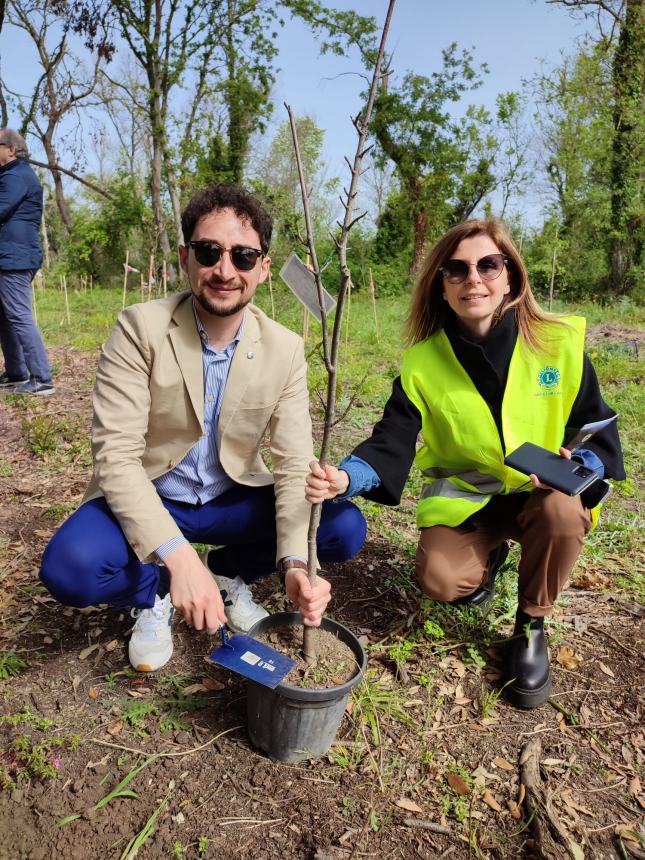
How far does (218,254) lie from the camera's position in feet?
6.52

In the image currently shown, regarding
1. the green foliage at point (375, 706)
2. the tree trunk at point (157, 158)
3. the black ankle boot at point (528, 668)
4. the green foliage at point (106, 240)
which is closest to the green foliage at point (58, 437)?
the green foliage at point (375, 706)

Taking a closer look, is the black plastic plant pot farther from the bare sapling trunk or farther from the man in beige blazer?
the bare sapling trunk

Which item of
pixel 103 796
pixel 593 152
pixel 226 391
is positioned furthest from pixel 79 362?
pixel 593 152

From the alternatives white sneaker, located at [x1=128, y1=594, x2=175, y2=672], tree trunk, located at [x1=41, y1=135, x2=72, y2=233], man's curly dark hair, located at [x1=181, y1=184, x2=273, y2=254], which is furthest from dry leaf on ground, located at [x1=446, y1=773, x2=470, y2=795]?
tree trunk, located at [x1=41, y1=135, x2=72, y2=233]

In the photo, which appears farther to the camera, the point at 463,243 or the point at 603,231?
the point at 603,231

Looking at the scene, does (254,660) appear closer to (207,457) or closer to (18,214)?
(207,457)

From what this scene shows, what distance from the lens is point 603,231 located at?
683 inches

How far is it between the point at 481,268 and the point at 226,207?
3.14ft

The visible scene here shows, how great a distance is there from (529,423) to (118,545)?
1567mm

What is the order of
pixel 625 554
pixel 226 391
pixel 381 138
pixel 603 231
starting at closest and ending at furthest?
pixel 226 391, pixel 625 554, pixel 603 231, pixel 381 138

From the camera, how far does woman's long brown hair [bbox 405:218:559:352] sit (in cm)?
222

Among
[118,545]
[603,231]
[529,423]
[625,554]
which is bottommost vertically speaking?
[625,554]

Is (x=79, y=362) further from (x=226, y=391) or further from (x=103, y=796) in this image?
(x=103, y=796)

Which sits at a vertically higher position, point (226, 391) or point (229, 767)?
point (226, 391)
